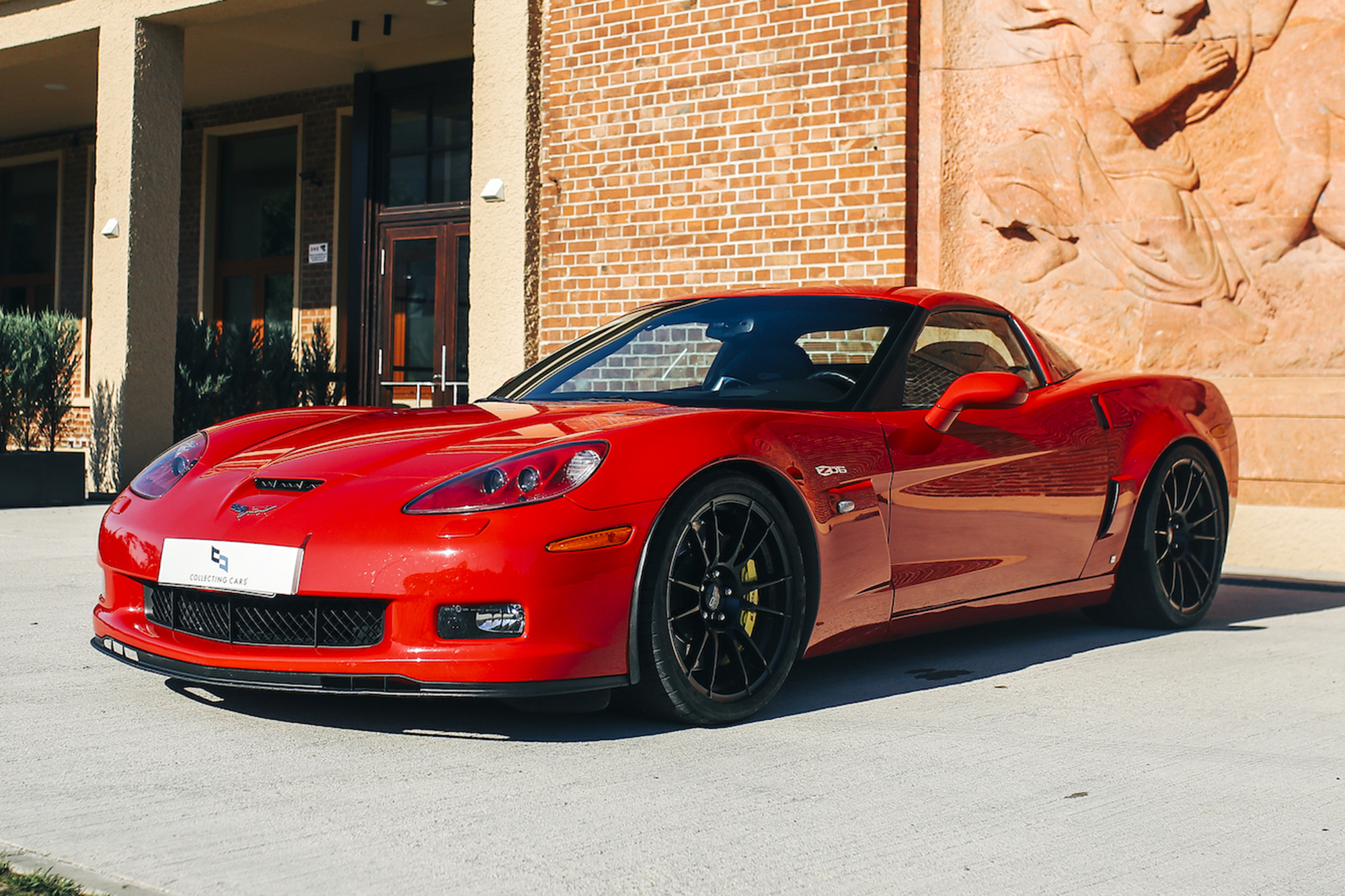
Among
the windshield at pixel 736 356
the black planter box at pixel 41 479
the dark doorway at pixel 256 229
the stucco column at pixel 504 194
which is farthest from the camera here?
the dark doorway at pixel 256 229

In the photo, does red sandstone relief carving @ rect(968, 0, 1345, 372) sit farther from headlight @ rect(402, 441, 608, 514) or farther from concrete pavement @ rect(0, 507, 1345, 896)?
headlight @ rect(402, 441, 608, 514)

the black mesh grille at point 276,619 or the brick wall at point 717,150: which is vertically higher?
the brick wall at point 717,150

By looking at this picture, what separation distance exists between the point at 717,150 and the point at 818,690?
6.47 m

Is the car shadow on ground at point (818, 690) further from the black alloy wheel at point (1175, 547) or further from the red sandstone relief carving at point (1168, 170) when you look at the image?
the red sandstone relief carving at point (1168, 170)

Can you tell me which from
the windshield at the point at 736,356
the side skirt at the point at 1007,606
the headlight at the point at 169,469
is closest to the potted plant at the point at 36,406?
the windshield at the point at 736,356

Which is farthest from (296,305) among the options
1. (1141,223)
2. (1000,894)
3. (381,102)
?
(1000,894)

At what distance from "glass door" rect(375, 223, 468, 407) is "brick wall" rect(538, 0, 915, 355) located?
332cm

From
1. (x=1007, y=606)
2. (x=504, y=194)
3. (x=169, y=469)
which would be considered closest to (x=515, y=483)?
(x=169, y=469)

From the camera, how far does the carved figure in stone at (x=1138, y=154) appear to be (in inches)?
320

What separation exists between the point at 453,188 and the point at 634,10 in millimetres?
4170

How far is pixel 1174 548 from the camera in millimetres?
5355

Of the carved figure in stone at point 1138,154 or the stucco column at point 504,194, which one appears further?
the stucco column at point 504,194

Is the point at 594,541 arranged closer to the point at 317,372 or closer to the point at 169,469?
the point at 169,469

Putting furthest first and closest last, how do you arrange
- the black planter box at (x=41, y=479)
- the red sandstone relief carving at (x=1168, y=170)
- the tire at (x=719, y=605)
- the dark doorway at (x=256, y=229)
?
the dark doorway at (x=256, y=229) → the black planter box at (x=41, y=479) → the red sandstone relief carving at (x=1168, y=170) → the tire at (x=719, y=605)
